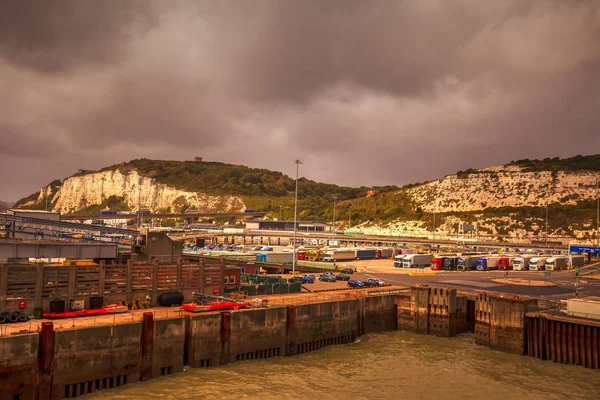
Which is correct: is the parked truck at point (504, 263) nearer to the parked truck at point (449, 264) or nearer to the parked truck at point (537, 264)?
the parked truck at point (537, 264)

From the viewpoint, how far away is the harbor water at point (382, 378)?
3228 cm

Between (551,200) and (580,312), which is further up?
(551,200)

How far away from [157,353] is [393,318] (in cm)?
2706

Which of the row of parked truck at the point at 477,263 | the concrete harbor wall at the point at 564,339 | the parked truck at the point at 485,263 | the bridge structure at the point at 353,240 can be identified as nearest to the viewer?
the concrete harbor wall at the point at 564,339

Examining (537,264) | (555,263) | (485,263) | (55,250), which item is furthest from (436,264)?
(55,250)

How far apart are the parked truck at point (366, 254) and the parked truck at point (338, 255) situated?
7.23 feet

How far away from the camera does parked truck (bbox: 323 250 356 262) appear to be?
106812 millimetres

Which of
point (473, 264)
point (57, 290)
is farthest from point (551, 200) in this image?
point (57, 290)

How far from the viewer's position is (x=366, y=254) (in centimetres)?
11512

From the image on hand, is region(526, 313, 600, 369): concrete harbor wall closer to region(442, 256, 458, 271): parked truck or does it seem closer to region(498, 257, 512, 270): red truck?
region(442, 256, 458, 271): parked truck

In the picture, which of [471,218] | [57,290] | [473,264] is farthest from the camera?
[471,218]

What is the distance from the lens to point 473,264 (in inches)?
3797

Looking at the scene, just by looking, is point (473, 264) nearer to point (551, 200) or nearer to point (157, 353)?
point (157, 353)

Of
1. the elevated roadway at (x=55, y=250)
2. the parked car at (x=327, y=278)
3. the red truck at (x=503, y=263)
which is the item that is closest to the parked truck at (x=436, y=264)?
the red truck at (x=503, y=263)
